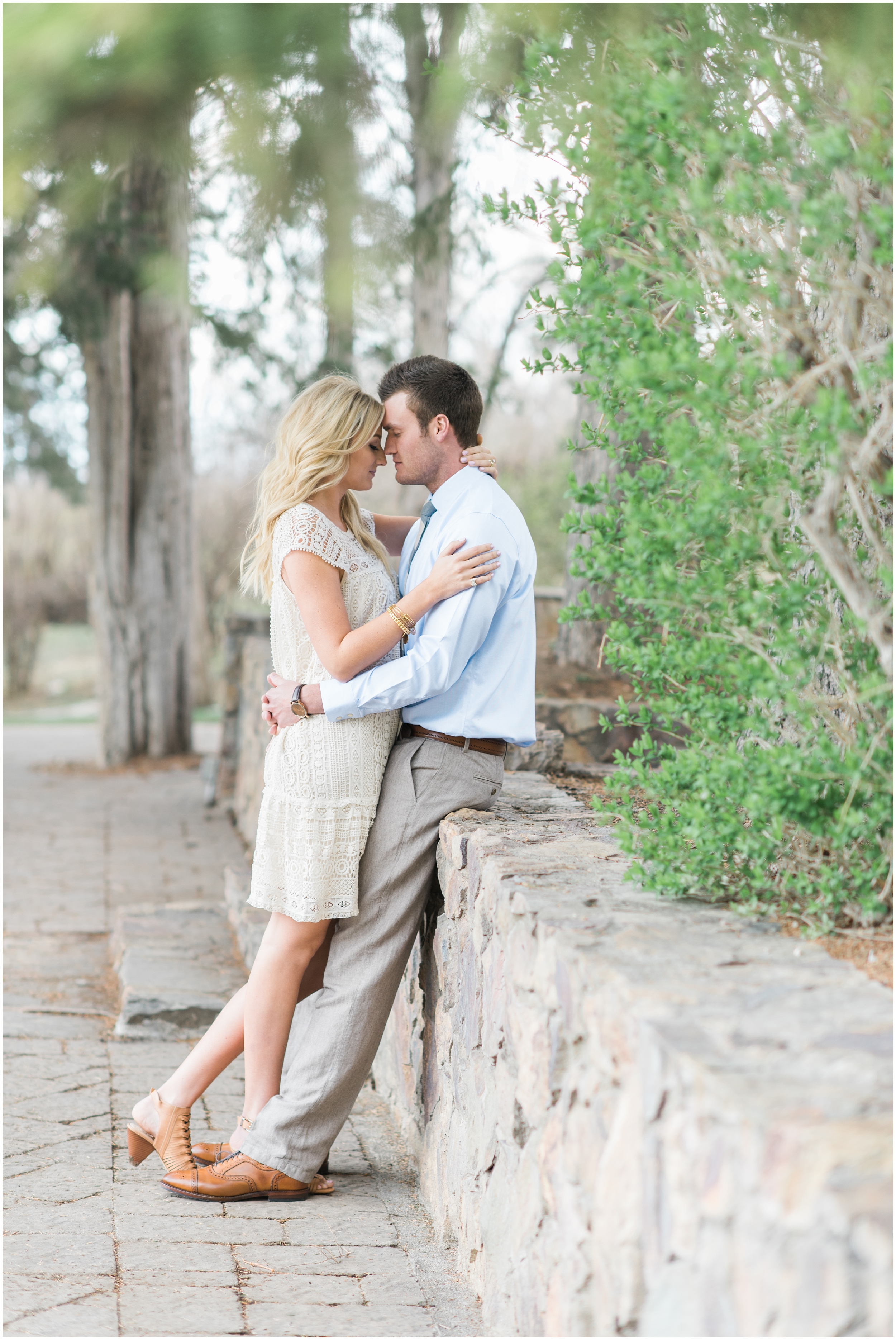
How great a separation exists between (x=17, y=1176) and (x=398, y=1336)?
1196 mm

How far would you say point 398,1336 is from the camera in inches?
94.4

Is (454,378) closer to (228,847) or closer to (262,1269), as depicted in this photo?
(262,1269)

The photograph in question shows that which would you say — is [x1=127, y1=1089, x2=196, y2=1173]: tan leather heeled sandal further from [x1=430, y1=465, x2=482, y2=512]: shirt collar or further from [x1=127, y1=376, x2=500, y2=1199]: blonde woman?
[x1=430, y1=465, x2=482, y2=512]: shirt collar

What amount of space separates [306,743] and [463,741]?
0.38m

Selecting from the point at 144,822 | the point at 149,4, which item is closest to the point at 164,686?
the point at 144,822

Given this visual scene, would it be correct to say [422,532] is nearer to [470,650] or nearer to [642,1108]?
[470,650]

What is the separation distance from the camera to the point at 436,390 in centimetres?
301

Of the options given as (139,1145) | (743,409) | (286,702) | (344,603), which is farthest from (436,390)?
(139,1145)

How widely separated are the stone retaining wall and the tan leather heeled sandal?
61cm

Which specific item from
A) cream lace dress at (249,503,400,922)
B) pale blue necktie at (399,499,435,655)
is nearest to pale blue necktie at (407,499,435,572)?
pale blue necktie at (399,499,435,655)

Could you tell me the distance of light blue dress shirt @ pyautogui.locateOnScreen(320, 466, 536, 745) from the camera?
2.75m

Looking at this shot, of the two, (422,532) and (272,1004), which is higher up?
(422,532)

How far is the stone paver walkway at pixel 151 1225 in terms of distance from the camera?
2432 millimetres

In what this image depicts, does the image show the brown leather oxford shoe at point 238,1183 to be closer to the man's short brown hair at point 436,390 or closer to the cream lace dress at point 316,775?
the cream lace dress at point 316,775
